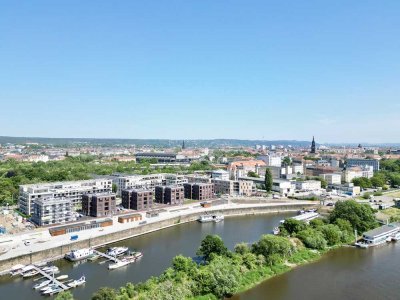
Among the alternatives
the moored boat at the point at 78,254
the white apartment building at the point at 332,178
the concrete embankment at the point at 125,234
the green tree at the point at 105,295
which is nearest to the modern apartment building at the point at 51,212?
the concrete embankment at the point at 125,234

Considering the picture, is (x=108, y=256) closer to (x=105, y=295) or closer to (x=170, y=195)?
(x=105, y=295)

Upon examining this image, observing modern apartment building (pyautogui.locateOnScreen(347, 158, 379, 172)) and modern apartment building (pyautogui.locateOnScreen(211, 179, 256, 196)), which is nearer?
modern apartment building (pyautogui.locateOnScreen(211, 179, 256, 196))

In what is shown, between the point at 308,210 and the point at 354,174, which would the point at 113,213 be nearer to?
the point at 308,210

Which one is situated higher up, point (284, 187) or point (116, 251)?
point (284, 187)

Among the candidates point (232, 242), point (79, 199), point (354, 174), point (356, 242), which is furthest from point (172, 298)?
point (354, 174)

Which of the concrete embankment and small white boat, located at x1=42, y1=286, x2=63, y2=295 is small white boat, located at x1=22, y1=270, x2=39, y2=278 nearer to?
the concrete embankment

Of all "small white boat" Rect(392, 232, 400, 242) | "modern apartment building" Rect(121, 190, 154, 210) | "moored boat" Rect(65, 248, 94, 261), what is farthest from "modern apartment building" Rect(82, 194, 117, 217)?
Answer: "small white boat" Rect(392, 232, 400, 242)

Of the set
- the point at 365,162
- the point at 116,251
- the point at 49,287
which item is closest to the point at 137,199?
the point at 116,251
